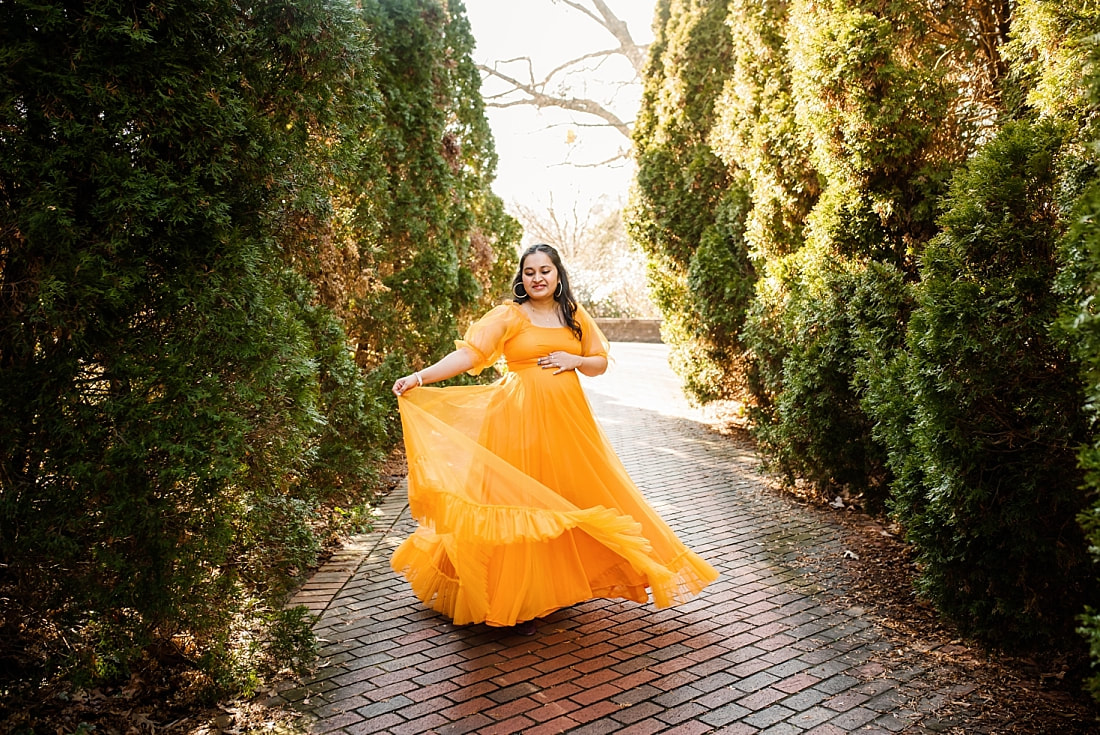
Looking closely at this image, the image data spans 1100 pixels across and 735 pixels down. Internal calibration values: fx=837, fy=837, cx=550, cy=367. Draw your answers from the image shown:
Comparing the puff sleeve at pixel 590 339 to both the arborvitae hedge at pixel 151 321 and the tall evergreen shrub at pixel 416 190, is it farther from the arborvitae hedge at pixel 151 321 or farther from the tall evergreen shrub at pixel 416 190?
the tall evergreen shrub at pixel 416 190

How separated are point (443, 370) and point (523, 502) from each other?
0.94 meters

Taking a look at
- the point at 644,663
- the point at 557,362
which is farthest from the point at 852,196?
the point at 644,663

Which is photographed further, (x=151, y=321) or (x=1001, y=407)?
(x=1001, y=407)

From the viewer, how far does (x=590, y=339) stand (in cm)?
545

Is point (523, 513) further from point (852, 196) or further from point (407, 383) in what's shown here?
point (852, 196)

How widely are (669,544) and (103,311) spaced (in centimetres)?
329

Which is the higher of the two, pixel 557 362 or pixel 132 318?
pixel 132 318

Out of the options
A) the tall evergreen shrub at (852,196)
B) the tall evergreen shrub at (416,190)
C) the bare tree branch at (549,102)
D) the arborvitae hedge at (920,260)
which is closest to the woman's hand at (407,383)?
the arborvitae hedge at (920,260)

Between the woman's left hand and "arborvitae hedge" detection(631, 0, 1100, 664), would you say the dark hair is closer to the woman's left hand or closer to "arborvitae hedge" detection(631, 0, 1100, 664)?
the woman's left hand

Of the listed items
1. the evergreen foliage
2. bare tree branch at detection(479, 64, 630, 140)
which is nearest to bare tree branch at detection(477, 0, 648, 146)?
bare tree branch at detection(479, 64, 630, 140)

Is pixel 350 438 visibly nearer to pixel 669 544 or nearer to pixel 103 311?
pixel 669 544

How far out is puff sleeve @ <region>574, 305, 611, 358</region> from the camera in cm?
543

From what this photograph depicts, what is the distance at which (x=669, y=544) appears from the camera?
5062 mm

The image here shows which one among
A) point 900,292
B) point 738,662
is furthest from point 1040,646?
point 900,292
